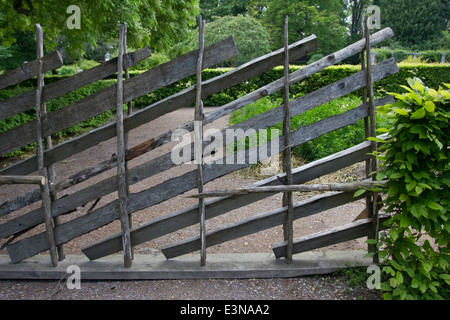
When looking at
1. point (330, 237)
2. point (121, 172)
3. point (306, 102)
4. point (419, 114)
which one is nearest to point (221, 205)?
point (121, 172)

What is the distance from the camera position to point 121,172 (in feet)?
10.9

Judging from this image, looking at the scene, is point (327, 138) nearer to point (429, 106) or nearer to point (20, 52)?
point (429, 106)

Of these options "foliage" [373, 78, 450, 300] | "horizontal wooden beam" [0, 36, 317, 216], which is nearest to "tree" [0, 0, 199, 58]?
"horizontal wooden beam" [0, 36, 317, 216]

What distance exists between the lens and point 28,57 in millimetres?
26250

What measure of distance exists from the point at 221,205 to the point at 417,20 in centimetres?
4237

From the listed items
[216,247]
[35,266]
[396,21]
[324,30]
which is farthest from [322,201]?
[396,21]

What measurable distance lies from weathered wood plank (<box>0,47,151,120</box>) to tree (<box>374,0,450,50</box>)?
41.2 metres

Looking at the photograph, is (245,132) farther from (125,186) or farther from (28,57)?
(28,57)

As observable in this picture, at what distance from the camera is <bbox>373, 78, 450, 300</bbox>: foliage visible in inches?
104

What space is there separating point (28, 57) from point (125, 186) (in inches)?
1066

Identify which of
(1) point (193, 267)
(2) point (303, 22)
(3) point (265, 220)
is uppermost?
Result: (2) point (303, 22)

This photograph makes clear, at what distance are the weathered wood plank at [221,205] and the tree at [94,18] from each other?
575 cm
